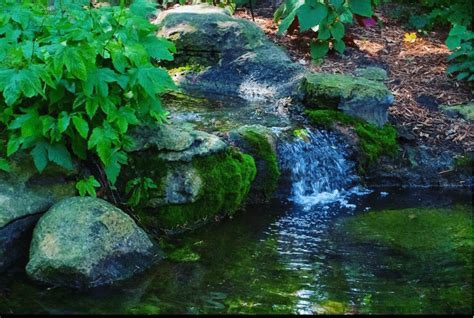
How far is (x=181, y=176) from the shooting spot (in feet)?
18.0

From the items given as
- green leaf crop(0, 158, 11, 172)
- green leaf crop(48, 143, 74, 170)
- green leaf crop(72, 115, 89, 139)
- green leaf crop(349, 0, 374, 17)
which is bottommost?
green leaf crop(0, 158, 11, 172)

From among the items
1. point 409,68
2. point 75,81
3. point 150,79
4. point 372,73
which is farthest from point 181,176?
point 409,68

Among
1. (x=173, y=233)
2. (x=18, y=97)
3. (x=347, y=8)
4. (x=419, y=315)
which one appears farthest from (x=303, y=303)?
(x=347, y=8)

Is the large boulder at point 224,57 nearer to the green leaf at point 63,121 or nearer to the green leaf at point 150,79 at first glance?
the green leaf at point 150,79

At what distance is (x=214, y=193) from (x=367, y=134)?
229cm

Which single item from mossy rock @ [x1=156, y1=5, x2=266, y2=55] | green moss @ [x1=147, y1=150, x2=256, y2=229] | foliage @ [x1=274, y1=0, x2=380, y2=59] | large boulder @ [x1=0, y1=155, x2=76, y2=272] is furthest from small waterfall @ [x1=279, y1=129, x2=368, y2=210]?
mossy rock @ [x1=156, y1=5, x2=266, y2=55]

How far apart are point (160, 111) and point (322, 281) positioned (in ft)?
6.02

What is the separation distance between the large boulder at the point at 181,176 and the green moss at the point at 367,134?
1.82 m

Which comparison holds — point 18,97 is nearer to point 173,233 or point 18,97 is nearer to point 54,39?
point 54,39

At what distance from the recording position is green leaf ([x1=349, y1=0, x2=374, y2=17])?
27.8ft

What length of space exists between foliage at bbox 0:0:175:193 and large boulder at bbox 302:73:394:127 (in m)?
2.79

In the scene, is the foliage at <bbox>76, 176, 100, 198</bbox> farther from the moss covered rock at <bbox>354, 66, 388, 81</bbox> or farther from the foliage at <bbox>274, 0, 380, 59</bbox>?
the moss covered rock at <bbox>354, 66, 388, 81</bbox>

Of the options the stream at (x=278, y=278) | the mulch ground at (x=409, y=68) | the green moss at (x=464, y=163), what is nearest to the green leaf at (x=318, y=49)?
the mulch ground at (x=409, y=68)

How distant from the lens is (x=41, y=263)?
4332mm
